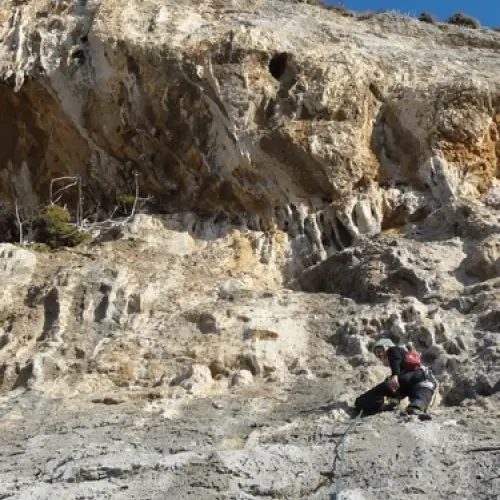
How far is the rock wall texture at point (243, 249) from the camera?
733 cm

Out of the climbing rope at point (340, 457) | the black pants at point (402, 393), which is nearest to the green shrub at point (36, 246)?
the black pants at point (402, 393)

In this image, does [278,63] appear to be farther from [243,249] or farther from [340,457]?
[340,457]

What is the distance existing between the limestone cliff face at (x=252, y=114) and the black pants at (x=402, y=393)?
19.7 ft

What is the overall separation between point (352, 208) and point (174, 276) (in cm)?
368

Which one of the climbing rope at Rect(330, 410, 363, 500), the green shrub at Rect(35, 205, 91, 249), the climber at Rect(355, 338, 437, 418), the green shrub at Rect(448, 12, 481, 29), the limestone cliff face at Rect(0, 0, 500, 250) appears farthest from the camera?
the green shrub at Rect(448, 12, 481, 29)

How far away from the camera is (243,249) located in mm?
14438

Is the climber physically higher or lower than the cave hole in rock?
lower

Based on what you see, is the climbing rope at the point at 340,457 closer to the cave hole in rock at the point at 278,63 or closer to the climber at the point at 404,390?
the climber at the point at 404,390

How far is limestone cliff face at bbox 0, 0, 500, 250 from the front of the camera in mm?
14758

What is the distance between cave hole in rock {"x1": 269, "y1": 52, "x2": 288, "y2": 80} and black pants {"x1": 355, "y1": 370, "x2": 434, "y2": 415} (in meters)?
8.90

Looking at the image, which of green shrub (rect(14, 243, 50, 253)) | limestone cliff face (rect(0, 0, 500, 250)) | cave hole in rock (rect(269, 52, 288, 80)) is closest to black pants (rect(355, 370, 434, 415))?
limestone cliff face (rect(0, 0, 500, 250))

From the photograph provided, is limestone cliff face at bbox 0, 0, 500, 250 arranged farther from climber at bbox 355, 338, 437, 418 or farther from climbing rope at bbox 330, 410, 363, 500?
climbing rope at bbox 330, 410, 363, 500

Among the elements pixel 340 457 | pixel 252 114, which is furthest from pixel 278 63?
pixel 340 457

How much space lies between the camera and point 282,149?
1482 centimetres
